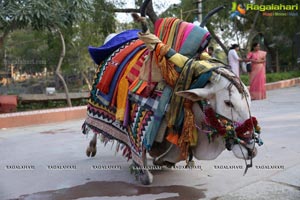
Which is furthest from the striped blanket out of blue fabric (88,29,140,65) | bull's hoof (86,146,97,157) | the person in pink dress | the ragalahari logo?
the ragalahari logo

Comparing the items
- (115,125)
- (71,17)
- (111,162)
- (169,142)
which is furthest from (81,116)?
(169,142)

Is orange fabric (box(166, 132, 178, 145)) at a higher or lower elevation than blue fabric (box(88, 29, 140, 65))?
lower

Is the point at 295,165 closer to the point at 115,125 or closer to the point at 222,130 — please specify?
the point at 222,130

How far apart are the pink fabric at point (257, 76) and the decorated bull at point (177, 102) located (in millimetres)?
7220

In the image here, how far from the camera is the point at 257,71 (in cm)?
1108

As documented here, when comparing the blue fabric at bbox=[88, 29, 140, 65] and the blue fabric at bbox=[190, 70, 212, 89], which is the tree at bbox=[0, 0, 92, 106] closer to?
the blue fabric at bbox=[88, 29, 140, 65]

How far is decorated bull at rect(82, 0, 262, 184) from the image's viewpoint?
11.0 ft

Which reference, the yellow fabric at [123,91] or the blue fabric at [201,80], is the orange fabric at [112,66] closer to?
the yellow fabric at [123,91]

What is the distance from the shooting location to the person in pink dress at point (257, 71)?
428 inches

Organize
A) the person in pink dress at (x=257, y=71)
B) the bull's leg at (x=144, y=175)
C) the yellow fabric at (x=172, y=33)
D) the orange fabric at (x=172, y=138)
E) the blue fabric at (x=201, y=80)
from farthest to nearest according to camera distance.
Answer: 1. the person in pink dress at (x=257, y=71)
2. the bull's leg at (x=144, y=175)
3. the yellow fabric at (x=172, y=33)
4. the orange fabric at (x=172, y=138)
5. the blue fabric at (x=201, y=80)

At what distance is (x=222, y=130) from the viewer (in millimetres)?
3295

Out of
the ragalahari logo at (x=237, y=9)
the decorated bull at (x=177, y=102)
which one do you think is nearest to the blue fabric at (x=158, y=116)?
the decorated bull at (x=177, y=102)

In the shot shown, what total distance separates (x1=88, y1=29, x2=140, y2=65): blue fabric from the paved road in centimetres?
128

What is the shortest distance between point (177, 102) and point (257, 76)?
8020 millimetres
